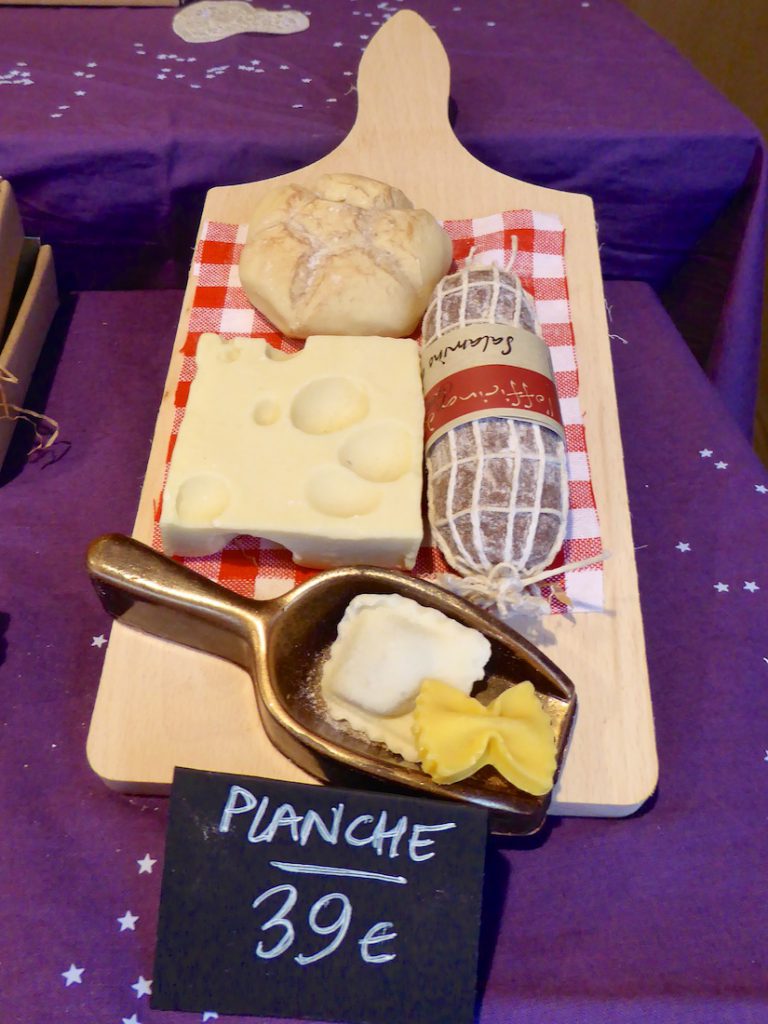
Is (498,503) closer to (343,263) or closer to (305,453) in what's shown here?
(305,453)

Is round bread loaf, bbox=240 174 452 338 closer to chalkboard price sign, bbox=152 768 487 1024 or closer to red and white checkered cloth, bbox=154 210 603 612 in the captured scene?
red and white checkered cloth, bbox=154 210 603 612

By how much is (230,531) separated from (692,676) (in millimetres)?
485

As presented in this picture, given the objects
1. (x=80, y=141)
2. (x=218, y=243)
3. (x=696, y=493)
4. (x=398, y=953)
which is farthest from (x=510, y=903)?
(x=80, y=141)

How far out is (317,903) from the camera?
1.83 ft

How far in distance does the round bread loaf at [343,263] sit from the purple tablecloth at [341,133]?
0.71 feet

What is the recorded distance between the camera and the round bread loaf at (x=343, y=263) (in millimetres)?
866

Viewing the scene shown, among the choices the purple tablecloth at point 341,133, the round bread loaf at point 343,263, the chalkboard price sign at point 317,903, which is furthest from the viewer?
the purple tablecloth at point 341,133

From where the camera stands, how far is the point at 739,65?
1922mm

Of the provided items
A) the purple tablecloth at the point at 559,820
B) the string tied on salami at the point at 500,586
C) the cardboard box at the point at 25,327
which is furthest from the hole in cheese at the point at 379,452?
the cardboard box at the point at 25,327

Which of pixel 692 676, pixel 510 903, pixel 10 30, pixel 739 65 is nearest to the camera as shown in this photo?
pixel 510 903

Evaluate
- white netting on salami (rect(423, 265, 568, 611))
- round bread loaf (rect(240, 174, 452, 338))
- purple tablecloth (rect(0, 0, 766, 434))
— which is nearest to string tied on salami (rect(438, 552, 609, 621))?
white netting on salami (rect(423, 265, 568, 611))

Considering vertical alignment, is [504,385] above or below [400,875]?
above

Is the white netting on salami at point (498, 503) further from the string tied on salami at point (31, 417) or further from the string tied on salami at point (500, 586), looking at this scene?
the string tied on salami at point (31, 417)

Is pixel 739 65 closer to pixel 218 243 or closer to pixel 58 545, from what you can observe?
pixel 218 243
